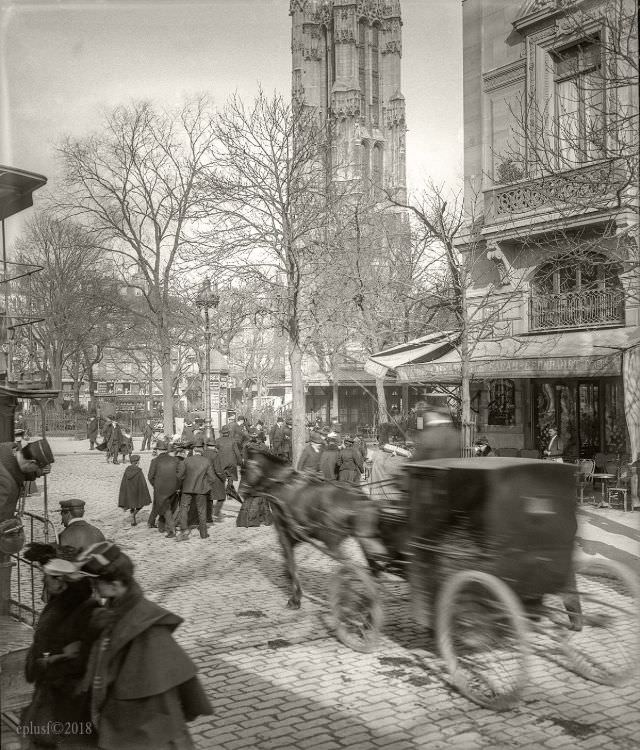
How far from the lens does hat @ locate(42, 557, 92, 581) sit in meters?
3.63

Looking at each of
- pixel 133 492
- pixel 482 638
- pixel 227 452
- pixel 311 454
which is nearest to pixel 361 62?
pixel 227 452

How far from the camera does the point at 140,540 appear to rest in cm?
1273

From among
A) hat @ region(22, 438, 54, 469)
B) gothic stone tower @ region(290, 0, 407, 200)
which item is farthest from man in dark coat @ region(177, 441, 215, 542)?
gothic stone tower @ region(290, 0, 407, 200)

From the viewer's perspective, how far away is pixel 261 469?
7.96m

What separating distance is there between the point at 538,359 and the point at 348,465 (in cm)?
455

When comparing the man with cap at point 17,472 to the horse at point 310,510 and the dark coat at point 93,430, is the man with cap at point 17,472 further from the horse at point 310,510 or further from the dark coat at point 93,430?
the dark coat at point 93,430

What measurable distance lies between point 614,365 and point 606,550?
528cm

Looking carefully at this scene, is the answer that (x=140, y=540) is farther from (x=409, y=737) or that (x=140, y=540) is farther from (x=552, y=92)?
(x=552, y=92)

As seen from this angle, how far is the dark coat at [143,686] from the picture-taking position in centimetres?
329

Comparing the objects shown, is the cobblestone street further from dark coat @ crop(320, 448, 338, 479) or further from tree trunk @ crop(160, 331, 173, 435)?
tree trunk @ crop(160, 331, 173, 435)

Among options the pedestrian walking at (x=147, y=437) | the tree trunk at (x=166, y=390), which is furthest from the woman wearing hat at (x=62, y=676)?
the pedestrian walking at (x=147, y=437)

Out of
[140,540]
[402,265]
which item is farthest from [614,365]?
[402,265]

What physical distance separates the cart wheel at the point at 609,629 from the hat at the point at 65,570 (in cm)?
348

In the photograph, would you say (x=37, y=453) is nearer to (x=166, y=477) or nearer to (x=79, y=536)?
(x=79, y=536)
